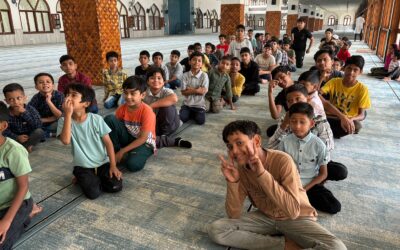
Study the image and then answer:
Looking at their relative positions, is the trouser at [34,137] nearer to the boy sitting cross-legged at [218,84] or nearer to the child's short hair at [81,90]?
the child's short hair at [81,90]

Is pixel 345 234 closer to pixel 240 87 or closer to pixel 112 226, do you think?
pixel 112 226

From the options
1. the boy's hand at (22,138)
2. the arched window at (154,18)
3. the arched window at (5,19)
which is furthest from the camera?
the arched window at (154,18)

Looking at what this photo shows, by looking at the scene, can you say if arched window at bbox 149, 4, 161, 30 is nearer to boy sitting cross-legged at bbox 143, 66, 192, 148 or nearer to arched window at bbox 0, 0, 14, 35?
arched window at bbox 0, 0, 14, 35

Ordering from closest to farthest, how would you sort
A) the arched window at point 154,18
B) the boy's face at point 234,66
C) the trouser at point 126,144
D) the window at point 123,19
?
1. the trouser at point 126,144
2. the boy's face at point 234,66
3. the window at point 123,19
4. the arched window at point 154,18

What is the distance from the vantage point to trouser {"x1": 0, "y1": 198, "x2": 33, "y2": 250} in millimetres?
1790

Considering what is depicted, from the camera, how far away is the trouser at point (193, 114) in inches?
162

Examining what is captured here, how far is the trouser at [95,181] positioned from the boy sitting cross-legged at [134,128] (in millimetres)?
281

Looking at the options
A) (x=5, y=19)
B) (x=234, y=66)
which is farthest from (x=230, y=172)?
(x=5, y=19)

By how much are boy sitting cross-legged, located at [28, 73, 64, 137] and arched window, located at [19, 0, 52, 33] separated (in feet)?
53.8

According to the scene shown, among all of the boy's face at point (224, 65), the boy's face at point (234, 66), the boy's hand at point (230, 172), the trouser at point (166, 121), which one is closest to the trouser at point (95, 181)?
the trouser at point (166, 121)

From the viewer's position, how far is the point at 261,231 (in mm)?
1819

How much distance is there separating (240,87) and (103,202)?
344cm

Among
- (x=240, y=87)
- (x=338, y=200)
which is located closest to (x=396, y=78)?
(x=240, y=87)

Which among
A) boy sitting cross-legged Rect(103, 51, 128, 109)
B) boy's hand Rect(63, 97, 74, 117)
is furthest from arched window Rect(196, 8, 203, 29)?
boy's hand Rect(63, 97, 74, 117)
